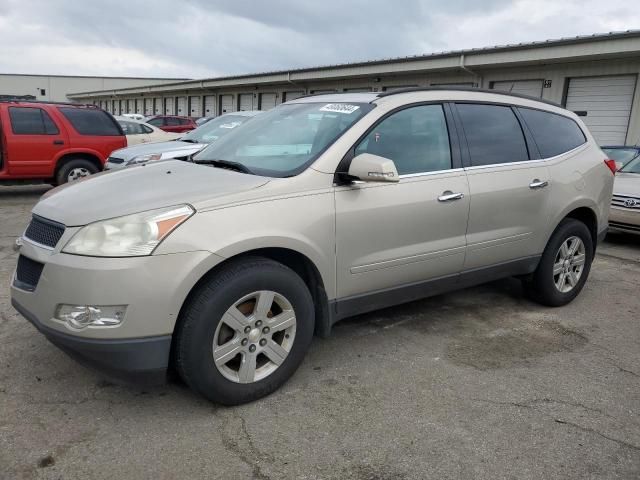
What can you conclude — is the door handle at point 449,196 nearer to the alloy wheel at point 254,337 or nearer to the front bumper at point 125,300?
the alloy wheel at point 254,337

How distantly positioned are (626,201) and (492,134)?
4.59m

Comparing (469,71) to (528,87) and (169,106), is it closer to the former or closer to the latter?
(528,87)

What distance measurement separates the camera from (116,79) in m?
74.2

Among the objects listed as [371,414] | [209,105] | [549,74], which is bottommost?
[371,414]

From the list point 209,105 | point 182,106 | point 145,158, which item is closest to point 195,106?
point 209,105

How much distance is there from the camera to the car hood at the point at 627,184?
7.62 m

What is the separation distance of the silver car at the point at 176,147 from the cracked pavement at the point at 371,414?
4535 mm

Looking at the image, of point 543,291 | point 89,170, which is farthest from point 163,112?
point 543,291

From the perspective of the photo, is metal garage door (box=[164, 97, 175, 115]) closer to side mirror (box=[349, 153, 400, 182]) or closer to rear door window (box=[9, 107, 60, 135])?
rear door window (box=[9, 107, 60, 135])

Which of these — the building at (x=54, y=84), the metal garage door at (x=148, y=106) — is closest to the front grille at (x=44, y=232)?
the metal garage door at (x=148, y=106)

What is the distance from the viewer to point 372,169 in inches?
118

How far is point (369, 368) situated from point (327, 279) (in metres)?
0.73

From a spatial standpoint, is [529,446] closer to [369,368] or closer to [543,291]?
[369,368]

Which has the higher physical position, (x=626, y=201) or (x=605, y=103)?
(x=605, y=103)
